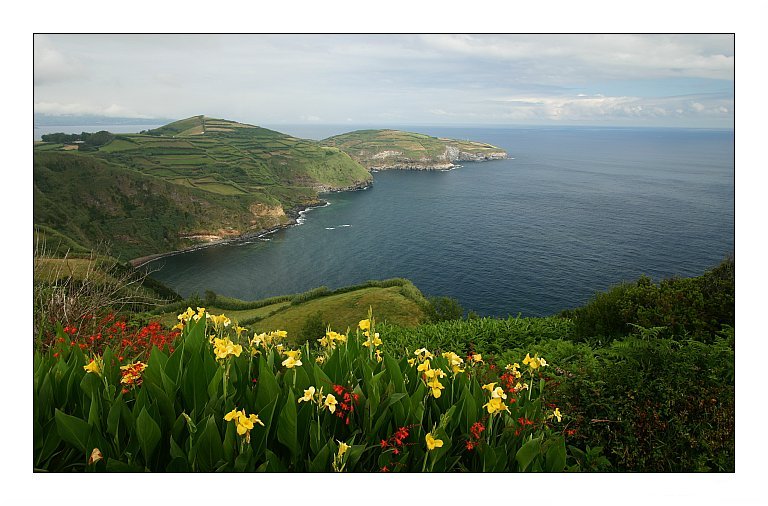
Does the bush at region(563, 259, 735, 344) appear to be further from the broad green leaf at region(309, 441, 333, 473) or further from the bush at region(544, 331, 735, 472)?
the broad green leaf at region(309, 441, 333, 473)

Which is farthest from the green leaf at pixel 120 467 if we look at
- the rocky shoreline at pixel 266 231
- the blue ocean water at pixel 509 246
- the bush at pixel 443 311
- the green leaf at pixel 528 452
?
the rocky shoreline at pixel 266 231

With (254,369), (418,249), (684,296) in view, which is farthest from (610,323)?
(418,249)

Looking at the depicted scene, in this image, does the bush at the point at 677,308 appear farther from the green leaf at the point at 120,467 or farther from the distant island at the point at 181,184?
the distant island at the point at 181,184

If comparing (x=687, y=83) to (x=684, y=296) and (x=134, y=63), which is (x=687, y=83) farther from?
(x=134, y=63)

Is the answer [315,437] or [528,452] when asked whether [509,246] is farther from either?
[315,437]

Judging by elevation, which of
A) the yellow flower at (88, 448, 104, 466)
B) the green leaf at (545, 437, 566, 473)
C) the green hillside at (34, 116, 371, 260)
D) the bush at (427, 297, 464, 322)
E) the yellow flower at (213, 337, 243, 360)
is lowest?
the bush at (427, 297, 464, 322)

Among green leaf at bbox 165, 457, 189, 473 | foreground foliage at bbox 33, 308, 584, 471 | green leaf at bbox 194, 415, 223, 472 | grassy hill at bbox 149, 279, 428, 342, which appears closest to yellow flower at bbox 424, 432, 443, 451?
foreground foliage at bbox 33, 308, 584, 471
